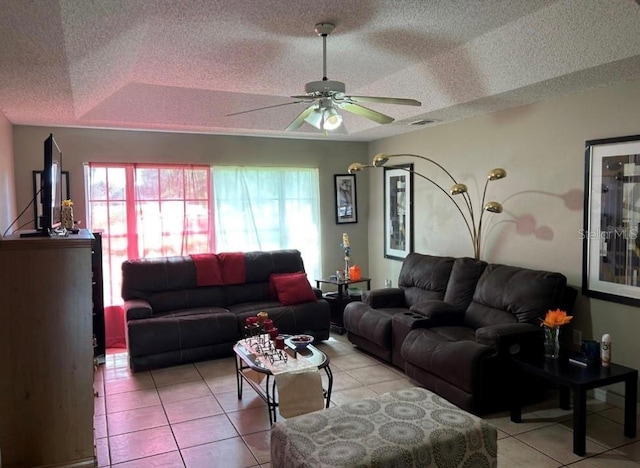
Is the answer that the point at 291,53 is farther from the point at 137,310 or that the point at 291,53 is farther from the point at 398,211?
the point at 398,211

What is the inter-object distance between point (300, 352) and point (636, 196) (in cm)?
265

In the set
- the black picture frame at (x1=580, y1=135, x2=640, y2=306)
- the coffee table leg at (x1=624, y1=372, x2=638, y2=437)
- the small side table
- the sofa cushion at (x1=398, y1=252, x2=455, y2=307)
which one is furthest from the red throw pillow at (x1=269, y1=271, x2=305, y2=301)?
the coffee table leg at (x1=624, y1=372, x2=638, y2=437)

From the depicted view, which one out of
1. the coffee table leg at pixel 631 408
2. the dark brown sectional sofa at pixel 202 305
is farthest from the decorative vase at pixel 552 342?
the dark brown sectional sofa at pixel 202 305

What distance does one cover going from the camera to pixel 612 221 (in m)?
3.51

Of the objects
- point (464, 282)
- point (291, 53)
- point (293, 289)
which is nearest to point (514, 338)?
point (464, 282)

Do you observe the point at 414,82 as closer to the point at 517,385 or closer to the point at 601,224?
the point at 601,224

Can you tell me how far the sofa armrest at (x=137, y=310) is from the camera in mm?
4488

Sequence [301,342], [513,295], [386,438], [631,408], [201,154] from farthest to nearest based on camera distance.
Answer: [201,154]
[513,295]
[301,342]
[631,408]
[386,438]

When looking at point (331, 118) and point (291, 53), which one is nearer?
point (331, 118)

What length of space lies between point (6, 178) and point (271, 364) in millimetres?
2807

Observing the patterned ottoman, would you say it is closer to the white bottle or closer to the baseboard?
the baseboard

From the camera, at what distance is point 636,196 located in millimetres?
3338

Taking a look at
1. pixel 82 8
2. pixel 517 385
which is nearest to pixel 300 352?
pixel 517 385

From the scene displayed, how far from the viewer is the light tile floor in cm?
292
